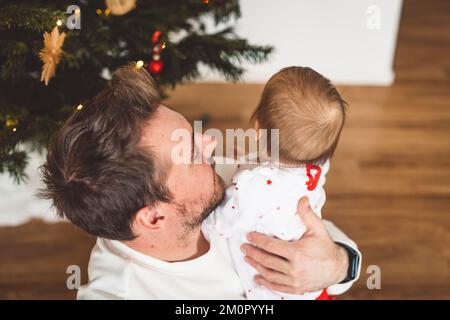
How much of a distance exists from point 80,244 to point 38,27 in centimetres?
103

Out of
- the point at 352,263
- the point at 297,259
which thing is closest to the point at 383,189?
the point at 352,263

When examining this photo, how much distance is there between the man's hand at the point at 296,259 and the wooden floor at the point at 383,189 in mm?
687

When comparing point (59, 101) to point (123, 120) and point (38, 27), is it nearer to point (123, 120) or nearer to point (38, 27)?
point (38, 27)

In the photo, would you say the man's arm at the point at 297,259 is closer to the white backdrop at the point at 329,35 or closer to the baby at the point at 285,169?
the baby at the point at 285,169

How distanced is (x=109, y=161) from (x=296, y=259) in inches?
19.1

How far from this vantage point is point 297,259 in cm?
112

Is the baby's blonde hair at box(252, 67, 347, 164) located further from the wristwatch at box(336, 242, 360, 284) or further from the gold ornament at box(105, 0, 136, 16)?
the gold ornament at box(105, 0, 136, 16)

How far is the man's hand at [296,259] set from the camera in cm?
112

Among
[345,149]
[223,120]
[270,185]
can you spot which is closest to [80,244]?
[223,120]

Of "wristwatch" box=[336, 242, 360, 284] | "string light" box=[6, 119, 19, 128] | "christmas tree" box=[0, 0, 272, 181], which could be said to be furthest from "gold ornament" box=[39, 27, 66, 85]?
"wristwatch" box=[336, 242, 360, 284]

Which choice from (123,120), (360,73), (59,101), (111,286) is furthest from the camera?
(360,73)

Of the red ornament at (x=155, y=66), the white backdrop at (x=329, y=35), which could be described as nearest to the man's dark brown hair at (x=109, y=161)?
the red ornament at (x=155, y=66)

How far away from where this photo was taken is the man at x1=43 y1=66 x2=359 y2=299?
917 millimetres

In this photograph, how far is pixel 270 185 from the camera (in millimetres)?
1070
